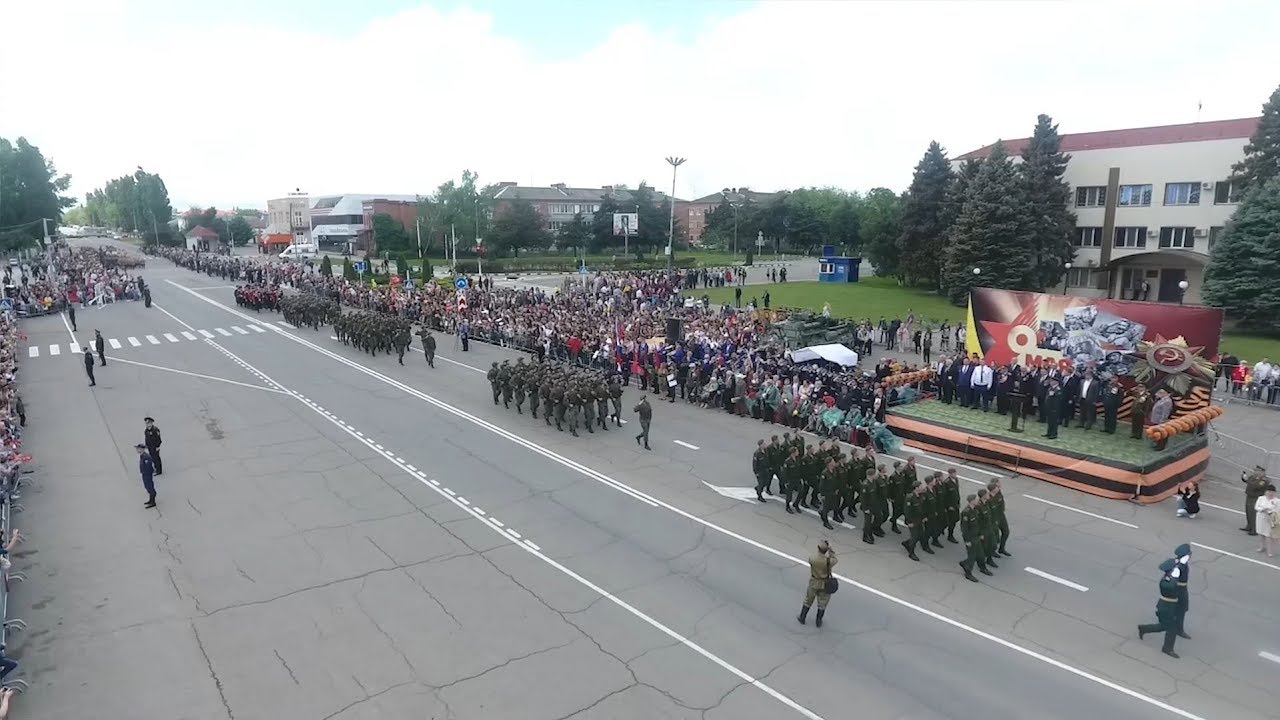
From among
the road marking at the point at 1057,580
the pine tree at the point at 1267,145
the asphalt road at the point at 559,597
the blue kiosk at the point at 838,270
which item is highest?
the pine tree at the point at 1267,145

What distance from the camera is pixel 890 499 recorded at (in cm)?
1341

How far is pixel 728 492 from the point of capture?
1593 cm

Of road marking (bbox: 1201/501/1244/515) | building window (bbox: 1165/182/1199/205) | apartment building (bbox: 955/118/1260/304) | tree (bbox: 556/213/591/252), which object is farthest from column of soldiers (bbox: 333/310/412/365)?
tree (bbox: 556/213/591/252)

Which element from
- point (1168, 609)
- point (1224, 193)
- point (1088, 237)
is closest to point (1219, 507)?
point (1168, 609)

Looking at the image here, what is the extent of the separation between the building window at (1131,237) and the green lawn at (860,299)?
10320mm

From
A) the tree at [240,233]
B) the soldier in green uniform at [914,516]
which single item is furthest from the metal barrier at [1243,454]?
the tree at [240,233]

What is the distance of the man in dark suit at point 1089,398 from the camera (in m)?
18.4

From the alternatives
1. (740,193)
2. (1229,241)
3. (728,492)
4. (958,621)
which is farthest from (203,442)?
(740,193)

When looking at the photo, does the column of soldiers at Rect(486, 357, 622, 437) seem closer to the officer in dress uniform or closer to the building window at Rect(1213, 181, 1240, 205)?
the officer in dress uniform

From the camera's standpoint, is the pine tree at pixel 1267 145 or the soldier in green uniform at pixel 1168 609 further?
the pine tree at pixel 1267 145

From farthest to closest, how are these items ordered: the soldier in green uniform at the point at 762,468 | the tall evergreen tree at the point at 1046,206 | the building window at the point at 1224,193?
the tall evergreen tree at the point at 1046,206 → the building window at the point at 1224,193 → the soldier in green uniform at the point at 762,468

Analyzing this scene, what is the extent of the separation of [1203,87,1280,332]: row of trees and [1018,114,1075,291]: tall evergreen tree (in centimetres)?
941

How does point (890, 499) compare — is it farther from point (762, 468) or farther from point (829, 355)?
point (829, 355)

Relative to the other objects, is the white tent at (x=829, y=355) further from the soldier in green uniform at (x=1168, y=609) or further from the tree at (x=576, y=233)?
the tree at (x=576, y=233)
